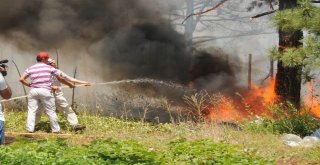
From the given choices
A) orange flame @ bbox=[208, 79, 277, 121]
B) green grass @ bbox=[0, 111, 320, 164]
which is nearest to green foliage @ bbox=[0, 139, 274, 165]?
green grass @ bbox=[0, 111, 320, 164]

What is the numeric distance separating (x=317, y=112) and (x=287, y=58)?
4.28 meters

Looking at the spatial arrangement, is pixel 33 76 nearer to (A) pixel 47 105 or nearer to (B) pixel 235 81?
(A) pixel 47 105

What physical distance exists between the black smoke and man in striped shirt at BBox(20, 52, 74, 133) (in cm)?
558

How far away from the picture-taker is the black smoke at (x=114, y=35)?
16653 mm

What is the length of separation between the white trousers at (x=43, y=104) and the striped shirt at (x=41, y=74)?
10cm

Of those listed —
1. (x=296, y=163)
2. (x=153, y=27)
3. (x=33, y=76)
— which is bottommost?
(x=296, y=163)

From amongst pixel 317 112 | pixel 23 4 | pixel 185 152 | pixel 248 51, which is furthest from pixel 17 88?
pixel 185 152

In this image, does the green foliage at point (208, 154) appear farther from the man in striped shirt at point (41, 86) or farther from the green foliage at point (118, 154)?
the man in striped shirt at point (41, 86)

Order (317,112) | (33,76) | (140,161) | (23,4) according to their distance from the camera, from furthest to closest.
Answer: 1. (23,4)
2. (317,112)
3. (33,76)
4. (140,161)

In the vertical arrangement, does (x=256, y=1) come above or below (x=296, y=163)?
above

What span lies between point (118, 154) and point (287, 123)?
18.1ft

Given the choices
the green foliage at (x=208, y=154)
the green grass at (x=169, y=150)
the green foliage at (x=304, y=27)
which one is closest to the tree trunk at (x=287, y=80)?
the green grass at (x=169, y=150)

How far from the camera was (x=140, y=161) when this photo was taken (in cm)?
678

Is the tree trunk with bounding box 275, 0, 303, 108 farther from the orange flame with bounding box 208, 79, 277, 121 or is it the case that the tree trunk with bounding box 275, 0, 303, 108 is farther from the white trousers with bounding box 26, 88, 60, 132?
the white trousers with bounding box 26, 88, 60, 132
